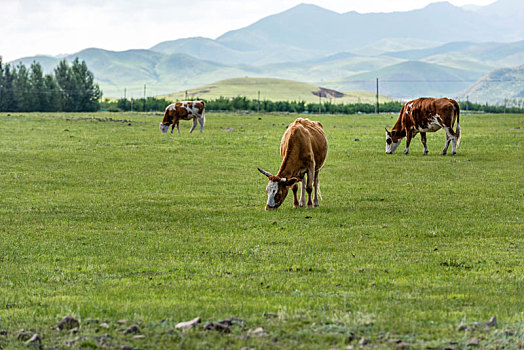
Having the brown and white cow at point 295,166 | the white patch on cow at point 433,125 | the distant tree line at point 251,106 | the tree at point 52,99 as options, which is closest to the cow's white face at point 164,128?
the white patch on cow at point 433,125

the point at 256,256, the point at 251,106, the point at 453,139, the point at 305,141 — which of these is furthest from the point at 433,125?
the point at 251,106

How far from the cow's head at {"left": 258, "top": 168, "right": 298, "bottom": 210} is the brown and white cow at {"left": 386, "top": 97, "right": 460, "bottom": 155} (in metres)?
18.1

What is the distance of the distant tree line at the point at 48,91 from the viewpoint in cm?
9613

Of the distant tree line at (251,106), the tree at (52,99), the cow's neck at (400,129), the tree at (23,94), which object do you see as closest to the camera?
the cow's neck at (400,129)

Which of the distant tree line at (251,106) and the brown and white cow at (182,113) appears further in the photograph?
the distant tree line at (251,106)

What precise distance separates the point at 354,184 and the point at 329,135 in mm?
20661

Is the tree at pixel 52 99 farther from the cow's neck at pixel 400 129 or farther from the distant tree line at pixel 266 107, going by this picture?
the cow's neck at pixel 400 129

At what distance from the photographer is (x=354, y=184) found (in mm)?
23344

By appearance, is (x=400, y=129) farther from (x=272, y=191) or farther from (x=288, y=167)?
(x=272, y=191)

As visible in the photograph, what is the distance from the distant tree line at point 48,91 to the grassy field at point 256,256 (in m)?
72.7

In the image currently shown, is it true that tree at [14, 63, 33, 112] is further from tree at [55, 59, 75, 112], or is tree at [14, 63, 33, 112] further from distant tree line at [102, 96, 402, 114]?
distant tree line at [102, 96, 402, 114]

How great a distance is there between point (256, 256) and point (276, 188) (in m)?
5.25

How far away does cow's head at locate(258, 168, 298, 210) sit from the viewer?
17.2m

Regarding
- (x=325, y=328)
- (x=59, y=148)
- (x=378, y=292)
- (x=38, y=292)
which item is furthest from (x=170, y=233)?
(x=59, y=148)
